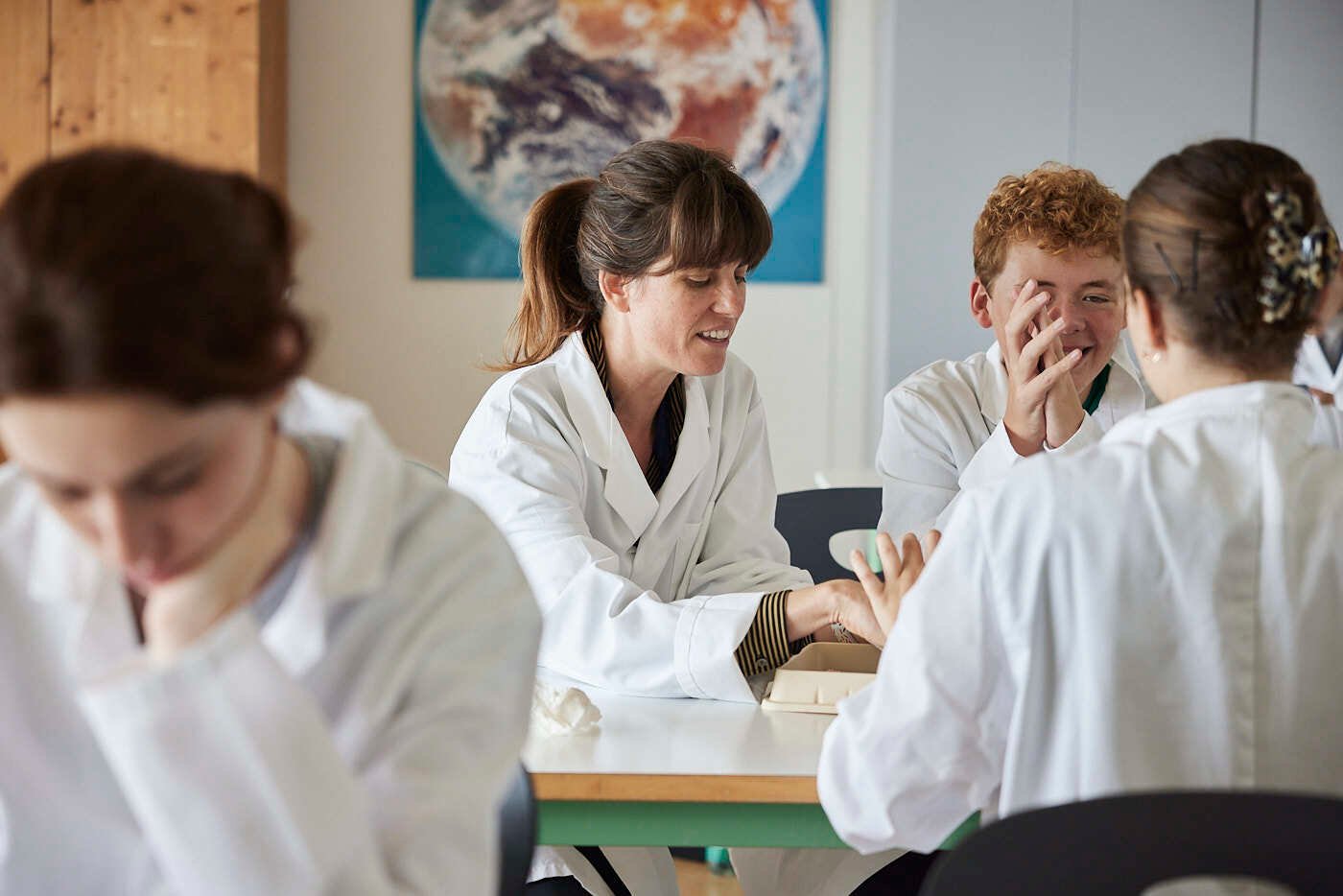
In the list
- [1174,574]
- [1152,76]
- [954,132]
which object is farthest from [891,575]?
[1152,76]

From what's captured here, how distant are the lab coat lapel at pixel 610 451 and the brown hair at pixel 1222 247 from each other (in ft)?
3.17

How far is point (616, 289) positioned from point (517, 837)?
121 centimetres

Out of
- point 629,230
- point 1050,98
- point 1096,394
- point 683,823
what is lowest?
point 683,823

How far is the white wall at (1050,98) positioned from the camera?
155 inches

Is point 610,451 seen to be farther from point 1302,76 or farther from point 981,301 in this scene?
point 1302,76

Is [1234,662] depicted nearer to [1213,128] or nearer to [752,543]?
[752,543]

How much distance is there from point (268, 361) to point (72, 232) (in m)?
0.13

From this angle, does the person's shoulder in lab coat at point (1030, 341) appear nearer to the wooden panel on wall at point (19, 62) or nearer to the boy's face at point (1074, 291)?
the boy's face at point (1074, 291)

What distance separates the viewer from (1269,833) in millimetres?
905

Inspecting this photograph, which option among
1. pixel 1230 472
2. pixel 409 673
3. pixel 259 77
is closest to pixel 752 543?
pixel 1230 472

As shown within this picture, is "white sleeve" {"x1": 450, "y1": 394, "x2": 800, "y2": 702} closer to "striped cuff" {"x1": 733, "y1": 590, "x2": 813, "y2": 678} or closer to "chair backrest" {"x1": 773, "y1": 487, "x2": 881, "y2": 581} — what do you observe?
"striped cuff" {"x1": 733, "y1": 590, "x2": 813, "y2": 678}

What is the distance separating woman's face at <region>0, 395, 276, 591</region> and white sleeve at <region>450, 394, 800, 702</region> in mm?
682

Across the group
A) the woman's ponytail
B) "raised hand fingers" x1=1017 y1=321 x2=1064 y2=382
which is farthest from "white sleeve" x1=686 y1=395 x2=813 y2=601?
"raised hand fingers" x1=1017 y1=321 x2=1064 y2=382

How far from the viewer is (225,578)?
2.90 ft
